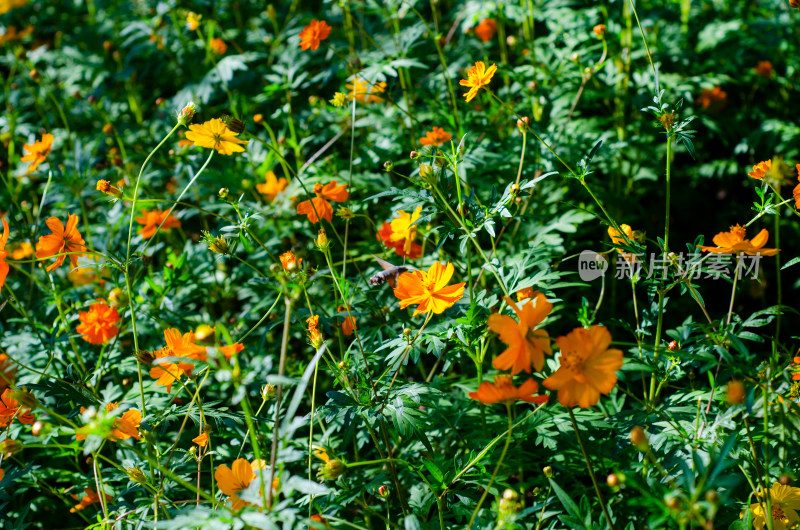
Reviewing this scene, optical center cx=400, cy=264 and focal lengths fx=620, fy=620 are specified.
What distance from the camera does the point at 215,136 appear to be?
4.32 ft

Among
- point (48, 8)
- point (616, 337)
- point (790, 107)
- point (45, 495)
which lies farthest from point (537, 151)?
point (48, 8)

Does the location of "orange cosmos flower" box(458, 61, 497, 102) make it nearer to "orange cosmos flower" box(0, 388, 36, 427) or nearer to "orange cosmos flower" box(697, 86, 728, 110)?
"orange cosmos flower" box(0, 388, 36, 427)

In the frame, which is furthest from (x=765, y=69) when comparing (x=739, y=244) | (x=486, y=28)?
(x=739, y=244)

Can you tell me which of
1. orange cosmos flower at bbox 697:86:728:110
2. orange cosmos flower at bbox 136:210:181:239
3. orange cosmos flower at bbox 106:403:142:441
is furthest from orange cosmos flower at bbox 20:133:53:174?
orange cosmos flower at bbox 697:86:728:110

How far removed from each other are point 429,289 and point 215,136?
558 millimetres

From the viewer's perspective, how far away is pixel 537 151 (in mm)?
1896

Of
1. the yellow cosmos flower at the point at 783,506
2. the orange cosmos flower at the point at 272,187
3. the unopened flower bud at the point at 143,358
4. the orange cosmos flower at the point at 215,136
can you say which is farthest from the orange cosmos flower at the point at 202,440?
the yellow cosmos flower at the point at 783,506

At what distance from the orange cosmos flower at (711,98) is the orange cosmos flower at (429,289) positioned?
176 cm

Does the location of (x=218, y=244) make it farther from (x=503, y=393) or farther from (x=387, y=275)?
(x=503, y=393)

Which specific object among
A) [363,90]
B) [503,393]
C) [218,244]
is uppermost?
[363,90]

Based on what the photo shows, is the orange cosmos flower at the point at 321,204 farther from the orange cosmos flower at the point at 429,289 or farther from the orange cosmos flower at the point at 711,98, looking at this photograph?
the orange cosmos flower at the point at 711,98

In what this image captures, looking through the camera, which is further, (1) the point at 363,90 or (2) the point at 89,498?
(1) the point at 363,90

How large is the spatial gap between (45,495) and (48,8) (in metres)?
3.34

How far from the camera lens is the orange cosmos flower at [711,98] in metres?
2.45
